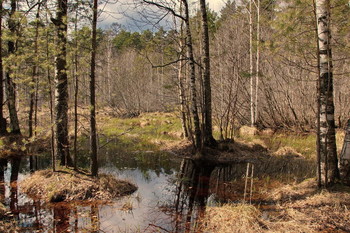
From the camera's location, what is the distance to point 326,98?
592 centimetres

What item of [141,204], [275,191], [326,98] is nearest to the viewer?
[326,98]

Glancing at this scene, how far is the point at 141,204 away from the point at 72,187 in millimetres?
1661

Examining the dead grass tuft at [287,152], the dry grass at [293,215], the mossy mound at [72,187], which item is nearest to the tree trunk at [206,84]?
the dead grass tuft at [287,152]

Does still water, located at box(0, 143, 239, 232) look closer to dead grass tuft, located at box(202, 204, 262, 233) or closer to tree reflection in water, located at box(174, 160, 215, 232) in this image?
tree reflection in water, located at box(174, 160, 215, 232)

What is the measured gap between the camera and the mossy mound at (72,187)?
656 centimetres

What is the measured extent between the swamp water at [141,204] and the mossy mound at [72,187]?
23 centimetres

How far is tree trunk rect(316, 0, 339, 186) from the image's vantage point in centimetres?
593

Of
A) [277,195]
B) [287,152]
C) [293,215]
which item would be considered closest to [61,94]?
[277,195]

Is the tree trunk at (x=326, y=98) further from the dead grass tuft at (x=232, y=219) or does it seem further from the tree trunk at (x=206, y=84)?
the tree trunk at (x=206, y=84)

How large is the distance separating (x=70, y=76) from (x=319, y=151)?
5.66m

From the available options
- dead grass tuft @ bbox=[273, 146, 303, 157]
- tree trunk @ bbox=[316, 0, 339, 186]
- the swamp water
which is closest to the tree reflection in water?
the swamp water

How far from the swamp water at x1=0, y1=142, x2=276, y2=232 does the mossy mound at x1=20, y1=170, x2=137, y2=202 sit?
0.23 m

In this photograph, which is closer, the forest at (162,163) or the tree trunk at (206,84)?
the forest at (162,163)

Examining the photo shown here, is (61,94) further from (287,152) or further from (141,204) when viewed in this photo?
(287,152)
